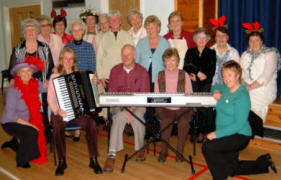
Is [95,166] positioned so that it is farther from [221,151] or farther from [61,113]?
[221,151]

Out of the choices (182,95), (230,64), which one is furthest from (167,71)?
(230,64)

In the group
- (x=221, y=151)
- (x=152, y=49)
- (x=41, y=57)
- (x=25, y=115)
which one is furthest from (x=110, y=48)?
(x=221, y=151)

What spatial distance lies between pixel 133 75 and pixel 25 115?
48.9 inches

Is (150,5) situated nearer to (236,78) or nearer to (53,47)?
(53,47)

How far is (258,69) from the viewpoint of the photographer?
11.1ft

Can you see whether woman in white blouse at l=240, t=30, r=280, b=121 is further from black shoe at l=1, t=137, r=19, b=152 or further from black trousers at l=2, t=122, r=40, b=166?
black shoe at l=1, t=137, r=19, b=152

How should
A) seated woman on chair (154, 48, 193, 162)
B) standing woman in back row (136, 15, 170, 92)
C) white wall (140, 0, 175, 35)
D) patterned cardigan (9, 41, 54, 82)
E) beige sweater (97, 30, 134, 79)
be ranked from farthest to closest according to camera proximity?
white wall (140, 0, 175, 35) → beige sweater (97, 30, 134, 79) → standing woman in back row (136, 15, 170, 92) → patterned cardigan (9, 41, 54, 82) → seated woman on chair (154, 48, 193, 162)

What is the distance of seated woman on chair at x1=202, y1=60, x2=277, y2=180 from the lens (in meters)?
2.31

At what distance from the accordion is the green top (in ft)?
4.23

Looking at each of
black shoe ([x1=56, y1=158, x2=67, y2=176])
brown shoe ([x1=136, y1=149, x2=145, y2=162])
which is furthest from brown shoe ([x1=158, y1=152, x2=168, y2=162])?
black shoe ([x1=56, y1=158, x2=67, y2=176])

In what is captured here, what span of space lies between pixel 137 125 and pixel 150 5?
2.79 meters

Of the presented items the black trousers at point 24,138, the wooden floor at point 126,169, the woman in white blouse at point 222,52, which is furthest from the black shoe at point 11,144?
the woman in white blouse at point 222,52

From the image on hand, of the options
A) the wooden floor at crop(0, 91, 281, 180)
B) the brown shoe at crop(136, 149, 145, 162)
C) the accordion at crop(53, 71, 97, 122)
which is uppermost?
the accordion at crop(53, 71, 97, 122)

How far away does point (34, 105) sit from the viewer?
3.07m
